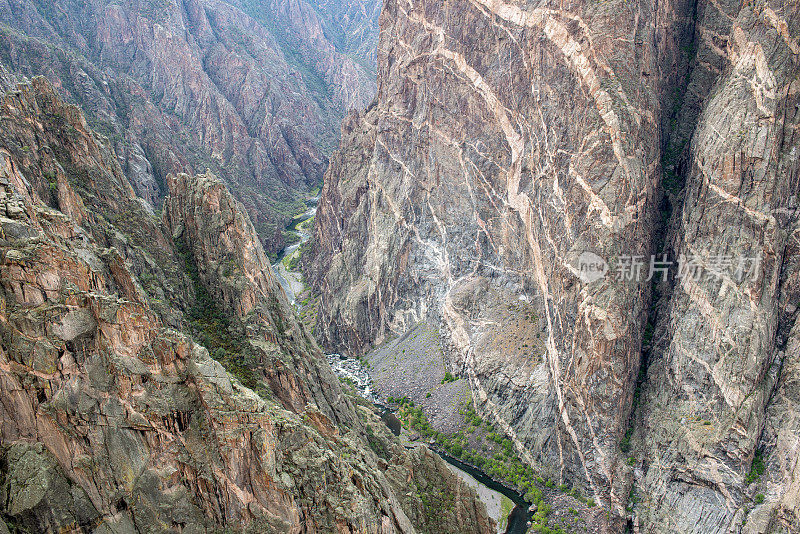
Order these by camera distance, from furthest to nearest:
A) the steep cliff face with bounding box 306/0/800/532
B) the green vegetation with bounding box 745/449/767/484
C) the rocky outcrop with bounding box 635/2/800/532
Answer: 1. the steep cliff face with bounding box 306/0/800/532
2. the rocky outcrop with bounding box 635/2/800/532
3. the green vegetation with bounding box 745/449/767/484

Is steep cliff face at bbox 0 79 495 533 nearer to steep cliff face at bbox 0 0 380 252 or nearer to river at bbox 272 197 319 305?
river at bbox 272 197 319 305

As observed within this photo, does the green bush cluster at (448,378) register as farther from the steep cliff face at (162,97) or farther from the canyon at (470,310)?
the steep cliff face at (162,97)

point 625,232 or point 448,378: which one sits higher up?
point 625,232

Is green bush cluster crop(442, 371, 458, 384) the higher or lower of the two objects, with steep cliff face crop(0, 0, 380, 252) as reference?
lower

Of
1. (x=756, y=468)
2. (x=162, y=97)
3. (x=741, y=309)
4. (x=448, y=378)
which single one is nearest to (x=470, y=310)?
(x=448, y=378)

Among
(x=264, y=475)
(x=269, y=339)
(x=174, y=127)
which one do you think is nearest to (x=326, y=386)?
(x=269, y=339)

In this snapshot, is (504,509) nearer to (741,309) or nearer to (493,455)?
(493,455)

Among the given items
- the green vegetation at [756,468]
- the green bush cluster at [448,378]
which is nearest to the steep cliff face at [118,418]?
the green vegetation at [756,468]

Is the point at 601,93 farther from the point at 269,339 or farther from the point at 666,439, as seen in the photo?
the point at 269,339

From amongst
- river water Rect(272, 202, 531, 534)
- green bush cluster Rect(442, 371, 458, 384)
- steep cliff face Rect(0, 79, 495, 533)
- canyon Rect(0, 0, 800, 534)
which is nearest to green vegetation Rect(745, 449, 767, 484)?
canyon Rect(0, 0, 800, 534)
